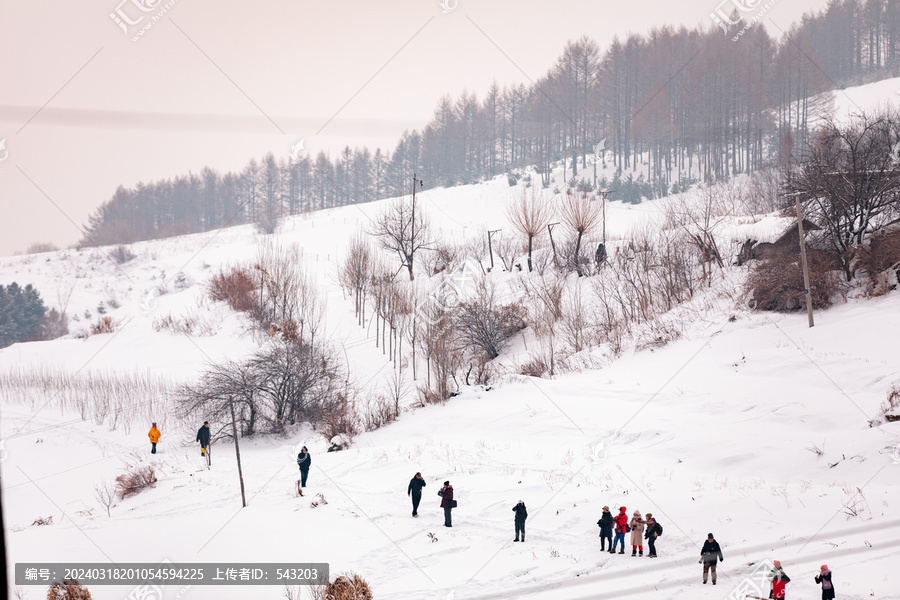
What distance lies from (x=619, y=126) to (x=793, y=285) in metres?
51.1

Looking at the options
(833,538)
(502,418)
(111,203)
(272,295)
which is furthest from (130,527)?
(111,203)

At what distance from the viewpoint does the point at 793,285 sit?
2181 cm

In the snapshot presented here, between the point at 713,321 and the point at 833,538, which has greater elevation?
the point at 713,321

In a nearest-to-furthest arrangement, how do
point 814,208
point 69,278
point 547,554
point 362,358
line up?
point 547,554, point 814,208, point 362,358, point 69,278

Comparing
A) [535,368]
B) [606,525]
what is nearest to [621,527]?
[606,525]

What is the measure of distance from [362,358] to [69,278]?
129 ft

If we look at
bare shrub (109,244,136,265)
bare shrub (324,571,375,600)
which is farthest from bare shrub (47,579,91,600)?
bare shrub (109,244,136,265)

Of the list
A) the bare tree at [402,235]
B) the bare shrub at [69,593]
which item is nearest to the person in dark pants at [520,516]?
the bare shrub at [69,593]

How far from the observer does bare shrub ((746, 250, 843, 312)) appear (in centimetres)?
2133

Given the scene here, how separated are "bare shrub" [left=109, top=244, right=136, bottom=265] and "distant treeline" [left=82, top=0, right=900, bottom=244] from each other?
23.6 ft

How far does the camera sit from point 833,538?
10.2 m

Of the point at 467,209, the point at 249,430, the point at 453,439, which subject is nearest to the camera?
the point at 453,439

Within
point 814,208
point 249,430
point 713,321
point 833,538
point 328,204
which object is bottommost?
point 249,430

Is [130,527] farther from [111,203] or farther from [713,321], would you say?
[111,203]
